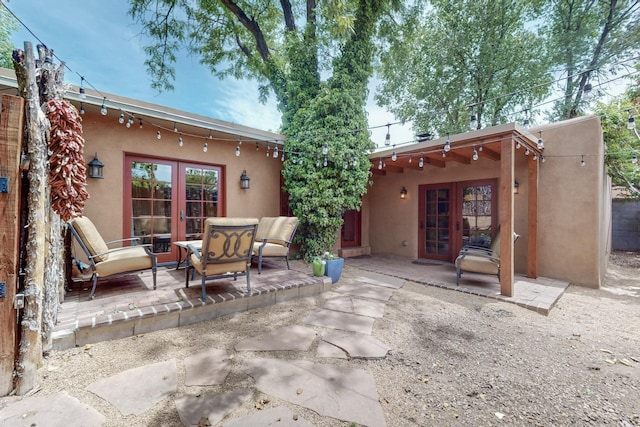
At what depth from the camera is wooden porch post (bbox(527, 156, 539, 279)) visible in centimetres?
490

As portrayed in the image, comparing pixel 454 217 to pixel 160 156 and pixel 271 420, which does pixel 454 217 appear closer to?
pixel 271 420

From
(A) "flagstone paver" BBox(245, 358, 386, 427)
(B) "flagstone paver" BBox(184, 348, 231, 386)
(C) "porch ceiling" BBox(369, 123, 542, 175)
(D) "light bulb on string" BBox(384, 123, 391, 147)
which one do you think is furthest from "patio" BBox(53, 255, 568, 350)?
(D) "light bulb on string" BBox(384, 123, 391, 147)

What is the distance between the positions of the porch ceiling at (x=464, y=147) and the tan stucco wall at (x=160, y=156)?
268cm

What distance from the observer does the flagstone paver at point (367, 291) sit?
3.83 metres

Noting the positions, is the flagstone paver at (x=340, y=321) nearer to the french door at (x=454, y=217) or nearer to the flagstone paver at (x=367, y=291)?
the flagstone paver at (x=367, y=291)

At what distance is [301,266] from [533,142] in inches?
192

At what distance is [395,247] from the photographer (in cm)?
742

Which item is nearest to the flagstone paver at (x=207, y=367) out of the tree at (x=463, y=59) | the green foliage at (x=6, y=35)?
the tree at (x=463, y=59)

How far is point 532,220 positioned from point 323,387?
526cm

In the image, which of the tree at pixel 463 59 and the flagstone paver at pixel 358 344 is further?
the tree at pixel 463 59

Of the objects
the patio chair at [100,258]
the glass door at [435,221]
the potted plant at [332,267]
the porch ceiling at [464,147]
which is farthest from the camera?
the glass door at [435,221]

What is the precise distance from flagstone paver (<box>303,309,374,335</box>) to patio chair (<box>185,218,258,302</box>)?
2.90 ft

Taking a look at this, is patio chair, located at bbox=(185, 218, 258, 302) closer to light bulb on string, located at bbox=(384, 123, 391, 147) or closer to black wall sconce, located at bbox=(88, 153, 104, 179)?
black wall sconce, located at bbox=(88, 153, 104, 179)

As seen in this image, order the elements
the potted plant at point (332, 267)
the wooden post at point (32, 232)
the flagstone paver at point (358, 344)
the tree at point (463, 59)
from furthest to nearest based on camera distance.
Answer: the tree at point (463, 59), the potted plant at point (332, 267), the flagstone paver at point (358, 344), the wooden post at point (32, 232)
